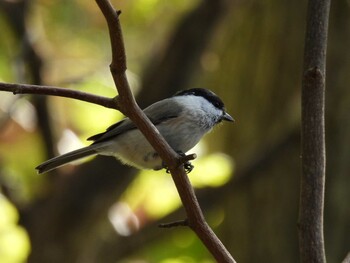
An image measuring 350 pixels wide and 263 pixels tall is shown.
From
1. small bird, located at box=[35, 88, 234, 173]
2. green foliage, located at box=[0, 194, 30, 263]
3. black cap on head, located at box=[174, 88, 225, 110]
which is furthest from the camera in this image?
green foliage, located at box=[0, 194, 30, 263]

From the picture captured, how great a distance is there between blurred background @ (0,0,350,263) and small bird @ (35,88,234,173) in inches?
34.4

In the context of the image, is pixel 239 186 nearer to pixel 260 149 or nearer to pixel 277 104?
pixel 260 149

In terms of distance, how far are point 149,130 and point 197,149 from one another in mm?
3242

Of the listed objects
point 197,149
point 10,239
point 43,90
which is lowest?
point 10,239

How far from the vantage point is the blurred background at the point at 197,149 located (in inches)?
162

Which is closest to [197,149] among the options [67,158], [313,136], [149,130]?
[67,158]

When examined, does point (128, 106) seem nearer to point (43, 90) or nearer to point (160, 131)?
point (43, 90)

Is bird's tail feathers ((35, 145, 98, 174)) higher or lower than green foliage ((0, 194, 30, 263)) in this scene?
higher

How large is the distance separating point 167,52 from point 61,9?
40.9 inches

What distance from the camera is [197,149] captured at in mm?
4945

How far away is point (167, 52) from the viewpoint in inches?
174

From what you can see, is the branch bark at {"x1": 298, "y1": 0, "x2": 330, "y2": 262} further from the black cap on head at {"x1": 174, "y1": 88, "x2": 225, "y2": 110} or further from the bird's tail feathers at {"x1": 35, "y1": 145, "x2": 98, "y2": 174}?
the black cap on head at {"x1": 174, "y1": 88, "x2": 225, "y2": 110}

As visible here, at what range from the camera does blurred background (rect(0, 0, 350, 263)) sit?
4.11m

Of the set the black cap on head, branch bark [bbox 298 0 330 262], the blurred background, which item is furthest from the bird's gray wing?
branch bark [bbox 298 0 330 262]
